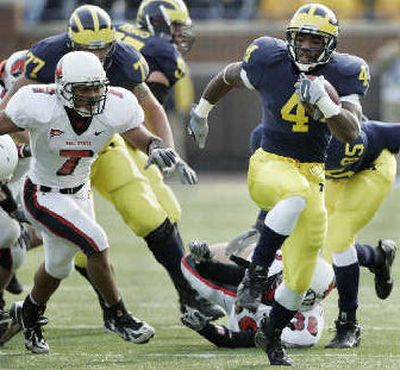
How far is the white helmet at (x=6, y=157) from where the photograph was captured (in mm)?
5148

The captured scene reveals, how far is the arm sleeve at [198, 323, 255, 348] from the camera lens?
16.7ft

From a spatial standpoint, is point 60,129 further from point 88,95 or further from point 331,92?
point 331,92

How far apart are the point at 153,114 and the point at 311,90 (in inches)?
57.5

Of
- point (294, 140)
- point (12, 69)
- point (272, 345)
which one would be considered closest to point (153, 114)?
point (12, 69)

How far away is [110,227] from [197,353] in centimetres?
557

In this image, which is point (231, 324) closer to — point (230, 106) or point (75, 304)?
point (75, 304)

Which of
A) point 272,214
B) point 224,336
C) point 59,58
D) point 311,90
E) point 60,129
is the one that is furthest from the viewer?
point 59,58

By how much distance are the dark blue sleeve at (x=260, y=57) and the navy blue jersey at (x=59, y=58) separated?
88 cm

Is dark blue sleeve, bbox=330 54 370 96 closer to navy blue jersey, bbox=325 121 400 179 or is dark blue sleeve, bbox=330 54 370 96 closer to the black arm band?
navy blue jersey, bbox=325 121 400 179

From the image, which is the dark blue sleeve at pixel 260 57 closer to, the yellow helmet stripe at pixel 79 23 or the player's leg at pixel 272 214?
the player's leg at pixel 272 214

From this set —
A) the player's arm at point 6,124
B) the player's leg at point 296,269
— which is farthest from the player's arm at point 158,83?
the player's leg at point 296,269

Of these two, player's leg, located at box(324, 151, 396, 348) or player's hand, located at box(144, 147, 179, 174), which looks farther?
player's leg, located at box(324, 151, 396, 348)

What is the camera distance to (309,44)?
4.75 metres

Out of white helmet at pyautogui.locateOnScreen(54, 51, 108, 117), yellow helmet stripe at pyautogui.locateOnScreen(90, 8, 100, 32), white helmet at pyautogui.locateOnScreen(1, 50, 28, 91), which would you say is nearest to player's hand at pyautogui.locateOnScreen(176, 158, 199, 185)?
white helmet at pyautogui.locateOnScreen(54, 51, 108, 117)
